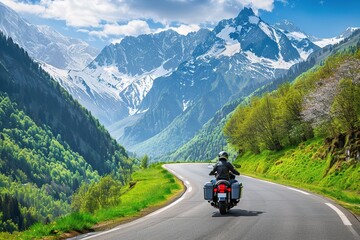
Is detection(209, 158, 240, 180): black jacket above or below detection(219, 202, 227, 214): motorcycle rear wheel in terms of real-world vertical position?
above

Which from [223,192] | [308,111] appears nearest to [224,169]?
[223,192]

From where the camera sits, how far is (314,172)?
4562 cm

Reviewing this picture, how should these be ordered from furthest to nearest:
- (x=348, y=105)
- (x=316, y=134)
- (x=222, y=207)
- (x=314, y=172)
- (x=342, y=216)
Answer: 1. (x=316, y=134)
2. (x=314, y=172)
3. (x=348, y=105)
4. (x=222, y=207)
5. (x=342, y=216)

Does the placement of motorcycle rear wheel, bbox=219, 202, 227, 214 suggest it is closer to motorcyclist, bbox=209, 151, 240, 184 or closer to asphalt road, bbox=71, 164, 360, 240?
asphalt road, bbox=71, 164, 360, 240

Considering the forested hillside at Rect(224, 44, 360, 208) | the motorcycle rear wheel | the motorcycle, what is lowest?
the motorcycle rear wheel

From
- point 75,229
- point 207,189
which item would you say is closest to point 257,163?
point 207,189

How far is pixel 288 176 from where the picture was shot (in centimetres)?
5253

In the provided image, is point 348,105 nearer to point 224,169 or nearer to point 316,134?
point 316,134

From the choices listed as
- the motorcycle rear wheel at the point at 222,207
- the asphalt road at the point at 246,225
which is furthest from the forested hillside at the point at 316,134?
the motorcycle rear wheel at the point at 222,207

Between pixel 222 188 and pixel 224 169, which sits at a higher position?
pixel 224 169

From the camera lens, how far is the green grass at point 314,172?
3125 centimetres

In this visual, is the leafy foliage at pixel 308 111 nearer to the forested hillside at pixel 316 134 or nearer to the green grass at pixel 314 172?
the forested hillside at pixel 316 134

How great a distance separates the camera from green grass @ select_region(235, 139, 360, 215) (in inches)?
1230

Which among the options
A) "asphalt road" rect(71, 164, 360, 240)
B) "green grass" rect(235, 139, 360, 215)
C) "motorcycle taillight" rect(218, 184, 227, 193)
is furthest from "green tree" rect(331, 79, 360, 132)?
"motorcycle taillight" rect(218, 184, 227, 193)
